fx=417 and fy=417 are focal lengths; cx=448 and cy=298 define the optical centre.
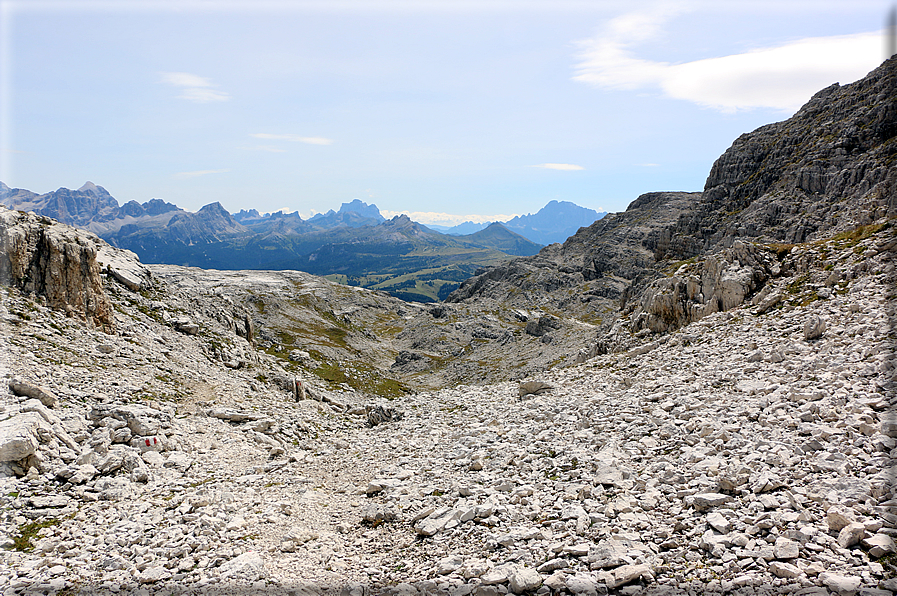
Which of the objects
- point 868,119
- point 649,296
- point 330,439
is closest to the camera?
point 330,439

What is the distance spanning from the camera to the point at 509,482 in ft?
53.1

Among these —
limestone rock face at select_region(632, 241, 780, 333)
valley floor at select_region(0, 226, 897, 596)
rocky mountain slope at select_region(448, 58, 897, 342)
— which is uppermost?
rocky mountain slope at select_region(448, 58, 897, 342)

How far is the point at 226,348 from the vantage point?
38688mm

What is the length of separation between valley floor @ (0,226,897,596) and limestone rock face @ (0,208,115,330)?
72.3 inches

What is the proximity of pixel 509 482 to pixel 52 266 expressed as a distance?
33.2 m

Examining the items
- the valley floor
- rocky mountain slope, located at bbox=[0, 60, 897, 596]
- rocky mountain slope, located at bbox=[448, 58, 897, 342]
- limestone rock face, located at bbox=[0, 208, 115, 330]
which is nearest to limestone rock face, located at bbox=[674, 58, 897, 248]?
rocky mountain slope, located at bbox=[448, 58, 897, 342]

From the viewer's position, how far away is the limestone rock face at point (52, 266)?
1075 inches

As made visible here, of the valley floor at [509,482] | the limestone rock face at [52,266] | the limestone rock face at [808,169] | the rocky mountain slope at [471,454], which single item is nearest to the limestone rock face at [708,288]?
the rocky mountain slope at [471,454]

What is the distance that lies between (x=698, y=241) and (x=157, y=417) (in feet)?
456

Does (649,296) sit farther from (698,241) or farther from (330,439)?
(698,241)

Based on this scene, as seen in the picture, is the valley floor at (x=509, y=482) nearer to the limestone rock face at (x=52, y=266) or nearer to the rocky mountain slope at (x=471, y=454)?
the rocky mountain slope at (x=471, y=454)

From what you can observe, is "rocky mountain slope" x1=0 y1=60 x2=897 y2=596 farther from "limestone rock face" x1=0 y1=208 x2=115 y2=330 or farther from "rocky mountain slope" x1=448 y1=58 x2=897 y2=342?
"rocky mountain slope" x1=448 y1=58 x2=897 y2=342

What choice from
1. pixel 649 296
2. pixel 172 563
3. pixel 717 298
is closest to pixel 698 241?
pixel 649 296

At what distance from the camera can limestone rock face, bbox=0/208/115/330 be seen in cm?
2731
